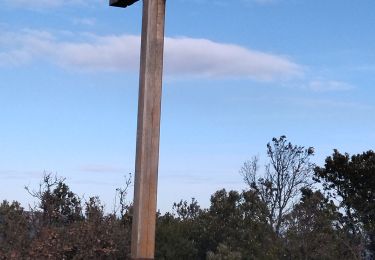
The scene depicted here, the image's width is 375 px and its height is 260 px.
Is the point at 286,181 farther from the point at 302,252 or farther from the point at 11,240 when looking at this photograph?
the point at 11,240

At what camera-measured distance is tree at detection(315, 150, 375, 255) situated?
2773cm

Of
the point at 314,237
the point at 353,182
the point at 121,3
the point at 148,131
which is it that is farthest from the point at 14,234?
the point at 353,182

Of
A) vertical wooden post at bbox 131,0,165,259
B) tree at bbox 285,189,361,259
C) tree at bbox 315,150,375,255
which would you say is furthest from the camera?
tree at bbox 315,150,375,255

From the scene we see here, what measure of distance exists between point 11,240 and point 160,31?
931 cm

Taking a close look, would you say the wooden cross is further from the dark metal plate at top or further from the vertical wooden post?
the dark metal plate at top

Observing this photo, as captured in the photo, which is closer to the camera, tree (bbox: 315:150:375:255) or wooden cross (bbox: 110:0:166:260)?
wooden cross (bbox: 110:0:166:260)

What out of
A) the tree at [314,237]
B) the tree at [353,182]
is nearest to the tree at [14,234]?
the tree at [314,237]

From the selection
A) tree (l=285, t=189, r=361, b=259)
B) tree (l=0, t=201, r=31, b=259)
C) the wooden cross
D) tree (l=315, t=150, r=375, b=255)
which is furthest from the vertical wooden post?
tree (l=315, t=150, r=375, b=255)

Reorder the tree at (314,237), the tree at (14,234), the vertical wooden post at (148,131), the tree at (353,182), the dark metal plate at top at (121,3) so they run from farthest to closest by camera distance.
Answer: the tree at (353,182), the tree at (314,237), the tree at (14,234), the dark metal plate at top at (121,3), the vertical wooden post at (148,131)

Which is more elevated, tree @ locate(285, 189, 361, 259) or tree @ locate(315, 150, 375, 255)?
tree @ locate(315, 150, 375, 255)

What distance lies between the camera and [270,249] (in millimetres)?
19781

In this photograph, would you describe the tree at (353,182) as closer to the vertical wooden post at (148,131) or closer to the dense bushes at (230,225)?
the dense bushes at (230,225)

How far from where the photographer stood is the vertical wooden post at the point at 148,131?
479 centimetres

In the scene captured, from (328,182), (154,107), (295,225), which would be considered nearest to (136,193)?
(154,107)
